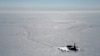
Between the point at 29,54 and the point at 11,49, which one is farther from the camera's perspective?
the point at 11,49

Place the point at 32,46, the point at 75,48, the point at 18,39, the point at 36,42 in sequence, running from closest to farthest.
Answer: the point at 75,48
the point at 32,46
the point at 36,42
the point at 18,39

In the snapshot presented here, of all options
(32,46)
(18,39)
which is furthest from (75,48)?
(18,39)

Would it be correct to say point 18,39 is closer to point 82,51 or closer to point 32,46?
point 32,46

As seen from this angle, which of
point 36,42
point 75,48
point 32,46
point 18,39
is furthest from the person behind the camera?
point 18,39

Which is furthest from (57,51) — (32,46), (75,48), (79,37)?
(79,37)

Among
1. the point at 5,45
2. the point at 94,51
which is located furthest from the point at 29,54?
the point at 94,51

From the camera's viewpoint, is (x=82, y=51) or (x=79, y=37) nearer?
(x=82, y=51)

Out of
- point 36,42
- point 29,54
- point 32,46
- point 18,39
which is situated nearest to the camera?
point 29,54

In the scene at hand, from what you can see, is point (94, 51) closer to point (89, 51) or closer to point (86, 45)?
point (89, 51)

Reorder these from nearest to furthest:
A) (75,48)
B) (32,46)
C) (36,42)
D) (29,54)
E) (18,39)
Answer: (29,54) < (75,48) < (32,46) < (36,42) < (18,39)
